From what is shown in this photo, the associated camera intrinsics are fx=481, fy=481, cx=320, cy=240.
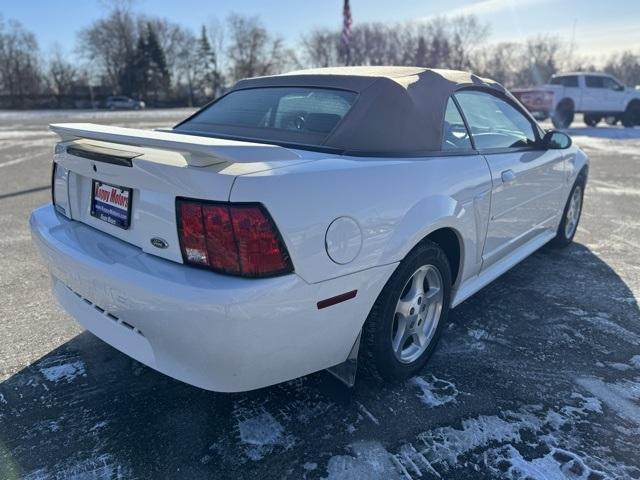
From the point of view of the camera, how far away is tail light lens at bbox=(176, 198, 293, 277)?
68.0 inches

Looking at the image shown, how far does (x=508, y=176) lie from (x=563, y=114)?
1806 cm

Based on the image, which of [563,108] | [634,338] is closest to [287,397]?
[634,338]

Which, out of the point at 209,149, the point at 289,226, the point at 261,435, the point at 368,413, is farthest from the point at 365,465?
the point at 209,149

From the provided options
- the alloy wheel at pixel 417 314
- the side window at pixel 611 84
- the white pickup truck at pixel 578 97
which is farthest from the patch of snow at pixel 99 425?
the side window at pixel 611 84

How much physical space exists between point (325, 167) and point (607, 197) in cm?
647

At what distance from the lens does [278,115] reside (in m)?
2.84

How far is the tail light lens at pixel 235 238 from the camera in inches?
68.0

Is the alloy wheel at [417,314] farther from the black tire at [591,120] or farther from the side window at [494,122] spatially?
the black tire at [591,120]

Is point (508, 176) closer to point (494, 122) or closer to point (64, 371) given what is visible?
point (494, 122)

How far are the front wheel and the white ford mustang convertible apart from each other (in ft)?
5.35

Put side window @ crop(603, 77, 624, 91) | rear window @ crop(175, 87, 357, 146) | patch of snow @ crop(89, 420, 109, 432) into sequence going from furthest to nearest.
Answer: side window @ crop(603, 77, 624, 91)
rear window @ crop(175, 87, 357, 146)
patch of snow @ crop(89, 420, 109, 432)

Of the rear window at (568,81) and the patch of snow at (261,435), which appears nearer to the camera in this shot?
the patch of snow at (261,435)

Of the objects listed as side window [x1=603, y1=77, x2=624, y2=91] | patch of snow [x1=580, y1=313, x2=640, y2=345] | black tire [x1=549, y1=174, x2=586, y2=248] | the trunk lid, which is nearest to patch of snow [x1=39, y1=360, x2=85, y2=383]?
the trunk lid

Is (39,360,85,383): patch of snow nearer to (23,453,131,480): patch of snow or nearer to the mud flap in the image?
(23,453,131,480): patch of snow
